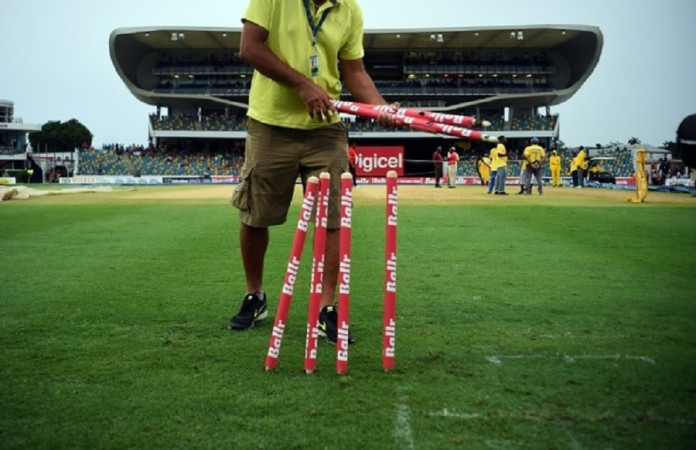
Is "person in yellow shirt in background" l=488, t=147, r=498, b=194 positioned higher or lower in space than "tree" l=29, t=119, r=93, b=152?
lower

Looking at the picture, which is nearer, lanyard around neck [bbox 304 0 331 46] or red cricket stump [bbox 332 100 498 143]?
red cricket stump [bbox 332 100 498 143]

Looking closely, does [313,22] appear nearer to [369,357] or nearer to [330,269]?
[330,269]

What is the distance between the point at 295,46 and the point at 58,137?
11672cm

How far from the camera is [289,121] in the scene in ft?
14.7

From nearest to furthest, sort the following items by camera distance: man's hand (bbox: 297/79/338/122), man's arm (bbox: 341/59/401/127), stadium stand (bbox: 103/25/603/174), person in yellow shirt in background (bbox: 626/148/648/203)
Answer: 1. man's hand (bbox: 297/79/338/122)
2. man's arm (bbox: 341/59/401/127)
3. person in yellow shirt in background (bbox: 626/148/648/203)
4. stadium stand (bbox: 103/25/603/174)

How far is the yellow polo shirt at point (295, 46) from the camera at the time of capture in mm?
4297

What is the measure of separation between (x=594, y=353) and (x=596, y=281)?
2.72 metres

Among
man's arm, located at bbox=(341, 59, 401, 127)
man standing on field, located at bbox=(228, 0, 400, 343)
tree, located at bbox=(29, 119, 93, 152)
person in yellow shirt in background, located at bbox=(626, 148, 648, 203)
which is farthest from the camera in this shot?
tree, located at bbox=(29, 119, 93, 152)

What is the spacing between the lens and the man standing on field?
14.0 feet

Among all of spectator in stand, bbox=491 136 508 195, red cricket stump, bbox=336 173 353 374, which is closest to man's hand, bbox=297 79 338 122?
red cricket stump, bbox=336 173 353 374

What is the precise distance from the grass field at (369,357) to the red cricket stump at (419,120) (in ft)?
4.17

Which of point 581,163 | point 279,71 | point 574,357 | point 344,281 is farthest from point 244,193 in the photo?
point 581,163

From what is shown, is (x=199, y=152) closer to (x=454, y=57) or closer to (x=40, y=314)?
(x=454, y=57)

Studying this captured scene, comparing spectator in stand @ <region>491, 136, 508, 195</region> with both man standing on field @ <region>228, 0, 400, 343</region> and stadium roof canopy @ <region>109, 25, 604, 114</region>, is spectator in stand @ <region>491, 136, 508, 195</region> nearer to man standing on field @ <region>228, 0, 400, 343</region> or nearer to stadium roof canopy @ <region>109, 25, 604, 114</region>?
man standing on field @ <region>228, 0, 400, 343</region>
